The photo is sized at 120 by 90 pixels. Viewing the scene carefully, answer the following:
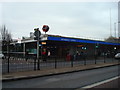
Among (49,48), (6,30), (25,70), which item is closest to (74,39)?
(49,48)

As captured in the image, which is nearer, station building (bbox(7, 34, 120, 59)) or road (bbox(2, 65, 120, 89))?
road (bbox(2, 65, 120, 89))

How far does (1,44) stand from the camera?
151ft

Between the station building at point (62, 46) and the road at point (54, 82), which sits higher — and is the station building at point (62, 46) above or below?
above

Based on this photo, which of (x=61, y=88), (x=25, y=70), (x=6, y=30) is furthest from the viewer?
(x=6, y=30)

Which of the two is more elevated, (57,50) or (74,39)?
(74,39)

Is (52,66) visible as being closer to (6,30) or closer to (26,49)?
(26,49)

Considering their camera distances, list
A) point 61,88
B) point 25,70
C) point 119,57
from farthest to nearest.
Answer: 1. point 119,57
2. point 25,70
3. point 61,88

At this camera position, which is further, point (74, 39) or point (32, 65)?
point (74, 39)

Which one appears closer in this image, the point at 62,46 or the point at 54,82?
the point at 54,82

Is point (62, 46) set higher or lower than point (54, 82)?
higher

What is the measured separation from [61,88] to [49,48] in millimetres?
30979

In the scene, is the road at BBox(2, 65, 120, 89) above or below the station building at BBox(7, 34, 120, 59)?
below

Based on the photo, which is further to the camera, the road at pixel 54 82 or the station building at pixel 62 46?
the station building at pixel 62 46

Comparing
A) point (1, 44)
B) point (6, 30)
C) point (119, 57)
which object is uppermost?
point (6, 30)
